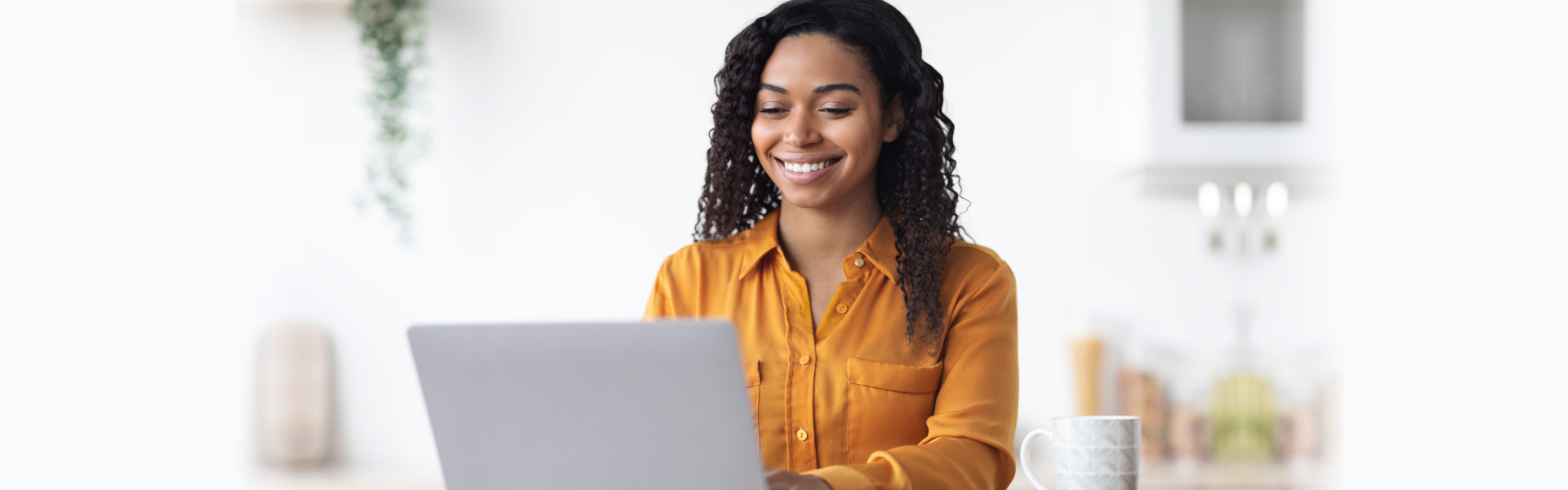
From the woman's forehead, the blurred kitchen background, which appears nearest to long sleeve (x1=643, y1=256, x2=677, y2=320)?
the woman's forehead

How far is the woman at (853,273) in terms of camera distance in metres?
1.20

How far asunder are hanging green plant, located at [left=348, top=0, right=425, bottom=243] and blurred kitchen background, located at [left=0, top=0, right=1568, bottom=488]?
0.01 m

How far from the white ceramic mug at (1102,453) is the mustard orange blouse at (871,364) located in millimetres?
118

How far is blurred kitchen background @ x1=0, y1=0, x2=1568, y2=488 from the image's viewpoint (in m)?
2.71

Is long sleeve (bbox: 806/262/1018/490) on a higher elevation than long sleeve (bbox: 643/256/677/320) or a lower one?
lower

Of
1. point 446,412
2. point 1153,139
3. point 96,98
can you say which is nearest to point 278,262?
point 96,98

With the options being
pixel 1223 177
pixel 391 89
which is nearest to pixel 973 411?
pixel 1223 177

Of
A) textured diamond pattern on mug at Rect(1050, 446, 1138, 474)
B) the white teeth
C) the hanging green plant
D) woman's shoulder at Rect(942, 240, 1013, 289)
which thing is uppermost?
the hanging green plant

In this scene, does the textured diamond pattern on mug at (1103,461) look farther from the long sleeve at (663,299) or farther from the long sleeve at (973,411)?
the long sleeve at (663,299)

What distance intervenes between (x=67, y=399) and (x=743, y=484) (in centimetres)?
205

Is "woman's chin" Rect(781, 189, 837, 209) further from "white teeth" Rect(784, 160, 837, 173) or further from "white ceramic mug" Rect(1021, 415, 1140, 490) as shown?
"white ceramic mug" Rect(1021, 415, 1140, 490)

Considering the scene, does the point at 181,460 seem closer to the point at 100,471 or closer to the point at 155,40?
the point at 100,471

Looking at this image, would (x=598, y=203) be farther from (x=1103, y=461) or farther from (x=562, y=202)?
Result: (x=1103, y=461)

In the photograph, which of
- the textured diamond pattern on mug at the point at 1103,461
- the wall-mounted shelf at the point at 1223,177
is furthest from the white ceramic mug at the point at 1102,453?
the wall-mounted shelf at the point at 1223,177
